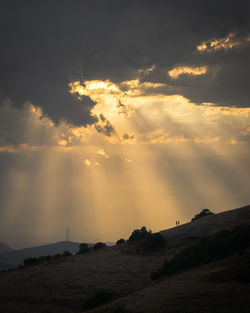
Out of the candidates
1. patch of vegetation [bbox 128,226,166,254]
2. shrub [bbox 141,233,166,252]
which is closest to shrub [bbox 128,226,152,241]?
patch of vegetation [bbox 128,226,166,254]

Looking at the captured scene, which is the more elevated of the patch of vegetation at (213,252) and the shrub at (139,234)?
the shrub at (139,234)

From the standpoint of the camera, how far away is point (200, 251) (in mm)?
34375

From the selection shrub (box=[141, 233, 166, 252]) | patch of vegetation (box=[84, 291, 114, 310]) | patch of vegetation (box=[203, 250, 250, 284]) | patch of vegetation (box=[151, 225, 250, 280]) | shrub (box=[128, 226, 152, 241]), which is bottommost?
patch of vegetation (box=[84, 291, 114, 310])

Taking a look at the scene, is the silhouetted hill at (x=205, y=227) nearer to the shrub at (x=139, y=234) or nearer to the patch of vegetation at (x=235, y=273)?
the shrub at (x=139, y=234)

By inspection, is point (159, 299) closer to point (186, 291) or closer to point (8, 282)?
point (186, 291)

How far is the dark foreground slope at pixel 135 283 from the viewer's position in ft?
68.1

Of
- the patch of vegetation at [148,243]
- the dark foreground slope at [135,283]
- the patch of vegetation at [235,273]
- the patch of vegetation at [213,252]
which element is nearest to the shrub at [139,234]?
the patch of vegetation at [148,243]

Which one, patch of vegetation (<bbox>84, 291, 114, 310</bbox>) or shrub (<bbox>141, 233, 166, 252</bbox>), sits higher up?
shrub (<bbox>141, 233, 166, 252</bbox>)

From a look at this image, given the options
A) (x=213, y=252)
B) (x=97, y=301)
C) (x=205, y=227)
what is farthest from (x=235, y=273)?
(x=205, y=227)

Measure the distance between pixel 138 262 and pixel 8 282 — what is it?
55.0 ft

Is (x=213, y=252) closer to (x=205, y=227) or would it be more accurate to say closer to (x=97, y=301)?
(x=97, y=301)

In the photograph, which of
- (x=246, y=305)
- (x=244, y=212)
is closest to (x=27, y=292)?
(x=246, y=305)

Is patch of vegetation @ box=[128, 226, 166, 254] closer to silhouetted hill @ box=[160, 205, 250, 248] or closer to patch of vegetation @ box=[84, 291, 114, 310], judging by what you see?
silhouetted hill @ box=[160, 205, 250, 248]

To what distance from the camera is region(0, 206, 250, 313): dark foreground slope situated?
20.8m
